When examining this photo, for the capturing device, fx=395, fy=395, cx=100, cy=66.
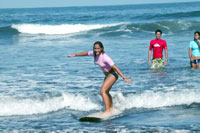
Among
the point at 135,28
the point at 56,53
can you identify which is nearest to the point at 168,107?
the point at 56,53

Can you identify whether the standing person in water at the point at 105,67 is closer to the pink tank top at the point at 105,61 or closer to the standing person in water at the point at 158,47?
the pink tank top at the point at 105,61

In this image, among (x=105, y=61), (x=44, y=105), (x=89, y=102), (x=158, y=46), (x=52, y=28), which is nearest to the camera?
(x=105, y=61)

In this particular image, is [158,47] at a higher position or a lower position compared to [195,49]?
higher

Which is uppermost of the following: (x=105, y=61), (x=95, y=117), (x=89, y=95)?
(x=105, y=61)

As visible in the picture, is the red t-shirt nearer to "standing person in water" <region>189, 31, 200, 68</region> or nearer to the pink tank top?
"standing person in water" <region>189, 31, 200, 68</region>

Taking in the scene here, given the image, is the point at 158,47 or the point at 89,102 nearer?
the point at 89,102

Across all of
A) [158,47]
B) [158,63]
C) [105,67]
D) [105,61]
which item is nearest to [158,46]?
[158,47]

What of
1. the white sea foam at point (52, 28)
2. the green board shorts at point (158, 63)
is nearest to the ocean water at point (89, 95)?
the green board shorts at point (158, 63)

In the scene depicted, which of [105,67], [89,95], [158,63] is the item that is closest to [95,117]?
[105,67]

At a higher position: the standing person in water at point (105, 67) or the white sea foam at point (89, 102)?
the standing person in water at point (105, 67)

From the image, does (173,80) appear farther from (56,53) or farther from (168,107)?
(56,53)

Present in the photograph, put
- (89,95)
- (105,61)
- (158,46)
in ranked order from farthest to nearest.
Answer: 1. (158,46)
2. (89,95)
3. (105,61)

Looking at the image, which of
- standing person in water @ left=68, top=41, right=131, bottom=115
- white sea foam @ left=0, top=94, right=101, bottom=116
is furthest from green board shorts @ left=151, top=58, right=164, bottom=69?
standing person in water @ left=68, top=41, right=131, bottom=115

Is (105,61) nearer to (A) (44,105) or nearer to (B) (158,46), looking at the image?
(A) (44,105)
